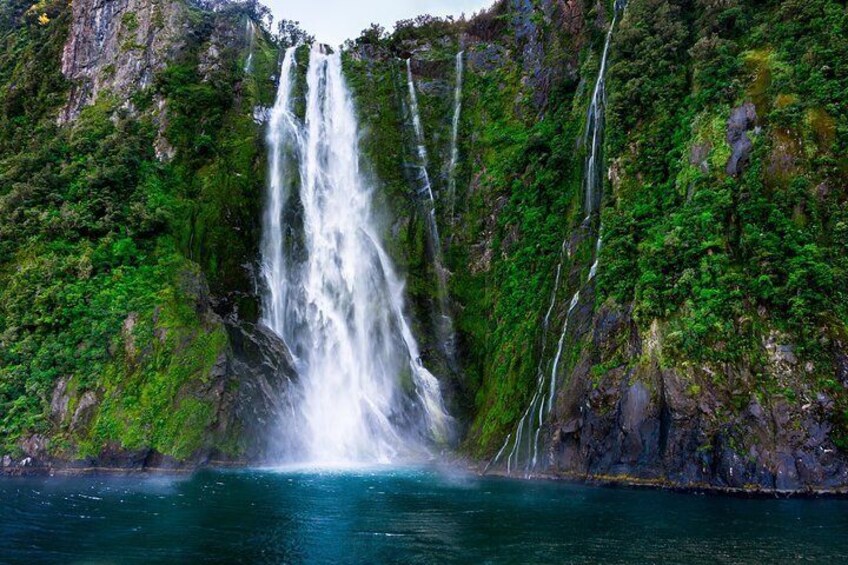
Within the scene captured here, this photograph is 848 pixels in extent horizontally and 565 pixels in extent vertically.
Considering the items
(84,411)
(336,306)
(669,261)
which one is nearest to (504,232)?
(336,306)

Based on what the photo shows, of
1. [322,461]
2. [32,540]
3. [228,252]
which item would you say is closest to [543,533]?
[32,540]

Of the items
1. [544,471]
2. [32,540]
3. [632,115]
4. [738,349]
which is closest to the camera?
[32,540]

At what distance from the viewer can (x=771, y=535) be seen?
14039 millimetres

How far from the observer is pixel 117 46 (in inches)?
1601

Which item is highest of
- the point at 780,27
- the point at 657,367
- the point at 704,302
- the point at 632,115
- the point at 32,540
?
the point at 780,27

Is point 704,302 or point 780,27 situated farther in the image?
point 780,27

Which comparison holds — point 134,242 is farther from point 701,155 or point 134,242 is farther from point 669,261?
point 701,155

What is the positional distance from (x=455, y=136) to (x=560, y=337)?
17.3 meters

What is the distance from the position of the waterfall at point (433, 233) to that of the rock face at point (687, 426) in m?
10.2

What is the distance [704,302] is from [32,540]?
19387mm

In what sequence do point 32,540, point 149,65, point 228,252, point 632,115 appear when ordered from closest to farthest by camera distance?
point 32,540 < point 632,115 < point 228,252 < point 149,65

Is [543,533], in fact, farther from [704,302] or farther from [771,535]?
[704,302]

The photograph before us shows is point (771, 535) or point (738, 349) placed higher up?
point (738, 349)

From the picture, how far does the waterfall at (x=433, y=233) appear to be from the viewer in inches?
1312
